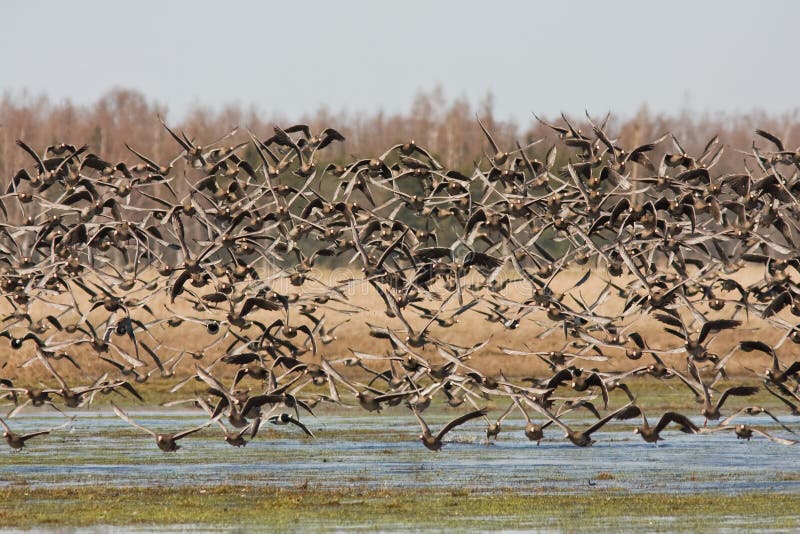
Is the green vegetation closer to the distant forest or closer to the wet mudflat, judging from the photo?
the wet mudflat

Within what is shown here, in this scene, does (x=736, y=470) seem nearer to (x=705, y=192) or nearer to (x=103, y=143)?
(x=705, y=192)

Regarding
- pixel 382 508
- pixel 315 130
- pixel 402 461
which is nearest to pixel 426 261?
pixel 382 508

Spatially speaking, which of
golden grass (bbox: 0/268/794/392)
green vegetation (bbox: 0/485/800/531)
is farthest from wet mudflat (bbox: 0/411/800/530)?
golden grass (bbox: 0/268/794/392)

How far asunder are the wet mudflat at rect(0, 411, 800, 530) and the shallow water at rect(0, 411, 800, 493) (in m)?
0.04

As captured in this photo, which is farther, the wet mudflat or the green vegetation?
the wet mudflat

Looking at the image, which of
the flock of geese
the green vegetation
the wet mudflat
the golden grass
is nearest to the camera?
the green vegetation

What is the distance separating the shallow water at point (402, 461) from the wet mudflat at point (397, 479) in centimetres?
4

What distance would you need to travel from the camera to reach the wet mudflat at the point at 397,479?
60.7 feet

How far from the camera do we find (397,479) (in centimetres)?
2231

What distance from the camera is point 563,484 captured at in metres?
22.0

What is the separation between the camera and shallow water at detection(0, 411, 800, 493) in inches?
869

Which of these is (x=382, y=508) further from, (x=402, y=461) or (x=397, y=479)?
(x=402, y=461)

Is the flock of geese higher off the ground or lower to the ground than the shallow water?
higher

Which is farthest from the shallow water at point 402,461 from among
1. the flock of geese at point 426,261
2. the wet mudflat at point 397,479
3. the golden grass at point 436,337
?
the golden grass at point 436,337
